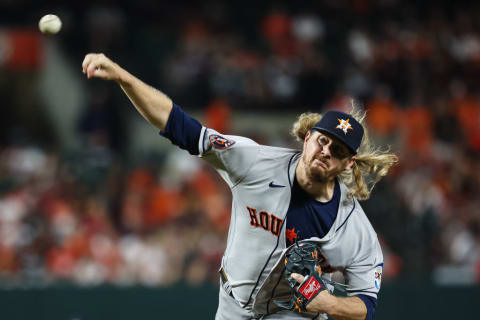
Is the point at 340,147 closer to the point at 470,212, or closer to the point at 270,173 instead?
the point at 270,173

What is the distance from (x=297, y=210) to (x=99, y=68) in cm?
133

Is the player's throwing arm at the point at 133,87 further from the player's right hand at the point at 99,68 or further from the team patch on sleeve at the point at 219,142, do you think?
the team patch on sleeve at the point at 219,142

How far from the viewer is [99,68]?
121 inches

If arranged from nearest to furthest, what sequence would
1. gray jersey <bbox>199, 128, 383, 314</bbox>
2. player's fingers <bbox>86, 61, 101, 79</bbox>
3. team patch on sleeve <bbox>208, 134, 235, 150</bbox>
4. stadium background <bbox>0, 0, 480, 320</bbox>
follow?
player's fingers <bbox>86, 61, 101, 79</bbox> < team patch on sleeve <bbox>208, 134, 235, 150</bbox> < gray jersey <bbox>199, 128, 383, 314</bbox> < stadium background <bbox>0, 0, 480, 320</bbox>

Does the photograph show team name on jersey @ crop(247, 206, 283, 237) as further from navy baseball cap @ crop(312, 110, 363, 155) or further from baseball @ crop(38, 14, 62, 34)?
baseball @ crop(38, 14, 62, 34)

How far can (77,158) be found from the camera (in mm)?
9242

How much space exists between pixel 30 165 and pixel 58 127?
1754 millimetres

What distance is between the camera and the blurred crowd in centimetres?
786

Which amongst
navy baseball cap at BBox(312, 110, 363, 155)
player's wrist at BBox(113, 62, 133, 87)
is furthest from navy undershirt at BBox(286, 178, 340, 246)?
player's wrist at BBox(113, 62, 133, 87)

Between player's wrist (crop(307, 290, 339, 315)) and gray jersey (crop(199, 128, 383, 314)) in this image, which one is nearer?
player's wrist (crop(307, 290, 339, 315))

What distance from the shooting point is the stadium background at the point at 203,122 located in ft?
23.9

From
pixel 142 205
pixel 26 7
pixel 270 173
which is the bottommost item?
pixel 142 205

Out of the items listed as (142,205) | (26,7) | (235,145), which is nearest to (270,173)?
(235,145)

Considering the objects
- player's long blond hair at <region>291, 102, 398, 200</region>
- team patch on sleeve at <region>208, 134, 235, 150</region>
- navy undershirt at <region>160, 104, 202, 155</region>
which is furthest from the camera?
player's long blond hair at <region>291, 102, 398, 200</region>
